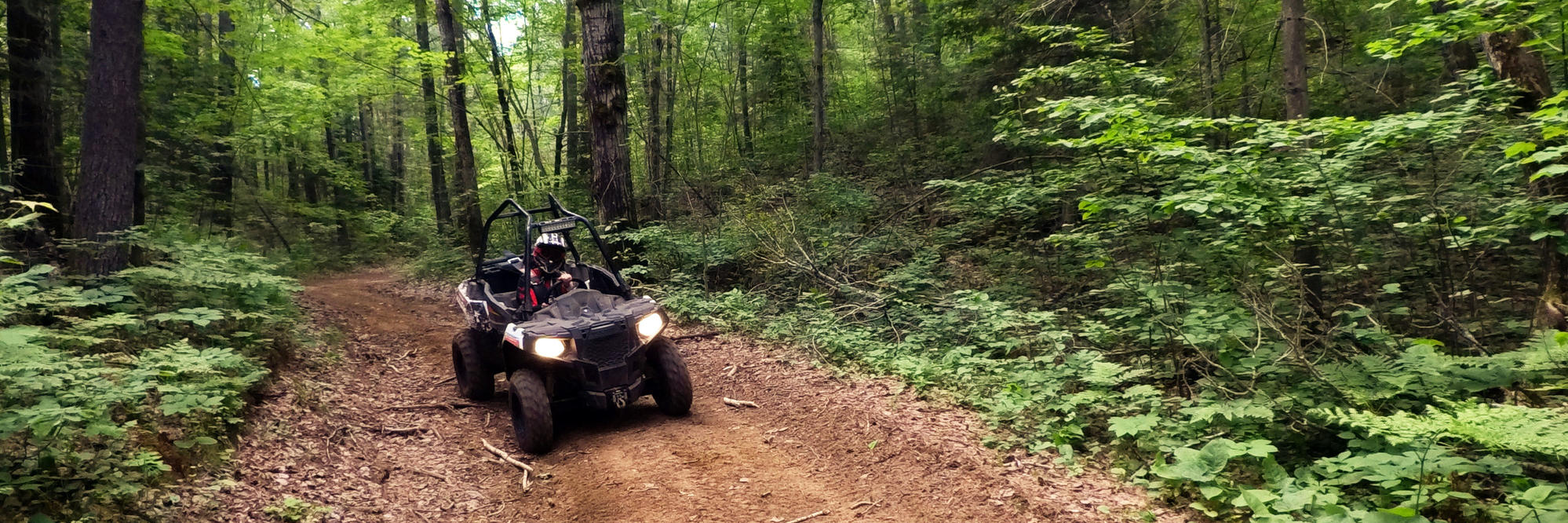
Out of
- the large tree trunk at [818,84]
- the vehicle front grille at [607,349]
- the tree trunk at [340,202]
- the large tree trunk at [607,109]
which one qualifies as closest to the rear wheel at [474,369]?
the vehicle front grille at [607,349]

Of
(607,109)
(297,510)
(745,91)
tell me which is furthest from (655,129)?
Result: (297,510)

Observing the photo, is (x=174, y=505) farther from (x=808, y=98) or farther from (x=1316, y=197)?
(x=808, y=98)

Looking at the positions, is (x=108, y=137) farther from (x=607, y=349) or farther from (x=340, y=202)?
(x=340, y=202)

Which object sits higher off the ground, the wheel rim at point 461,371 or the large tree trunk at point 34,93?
the large tree trunk at point 34,93

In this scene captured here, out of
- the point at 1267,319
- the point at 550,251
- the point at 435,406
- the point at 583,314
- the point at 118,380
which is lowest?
the point at 435,406

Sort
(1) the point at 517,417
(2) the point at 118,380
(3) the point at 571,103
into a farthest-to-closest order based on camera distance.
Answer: (3) the point at 571,103 < (1) the point at 517,417 < (2) the point at 118,380

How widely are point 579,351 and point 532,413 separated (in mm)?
538

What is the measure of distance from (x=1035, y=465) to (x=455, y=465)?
3974 millimetres

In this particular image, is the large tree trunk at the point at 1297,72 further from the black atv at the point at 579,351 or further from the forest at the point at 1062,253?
the black atv at the point at 579,351

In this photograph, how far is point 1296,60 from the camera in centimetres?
644

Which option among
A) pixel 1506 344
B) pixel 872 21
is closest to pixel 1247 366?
A: pixel 1506 344

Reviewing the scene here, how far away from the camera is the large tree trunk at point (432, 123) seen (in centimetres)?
1655

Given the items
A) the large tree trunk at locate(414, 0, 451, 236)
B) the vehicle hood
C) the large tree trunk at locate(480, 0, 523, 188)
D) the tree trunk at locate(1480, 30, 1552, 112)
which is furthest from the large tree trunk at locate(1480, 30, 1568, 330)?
the large tree trunk at locate(414, 0, 451, 236)

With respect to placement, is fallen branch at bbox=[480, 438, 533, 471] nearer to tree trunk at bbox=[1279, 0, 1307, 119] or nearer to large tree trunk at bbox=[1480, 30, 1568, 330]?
tree trunk at bbox=[1279, 0, 1307, 119]
